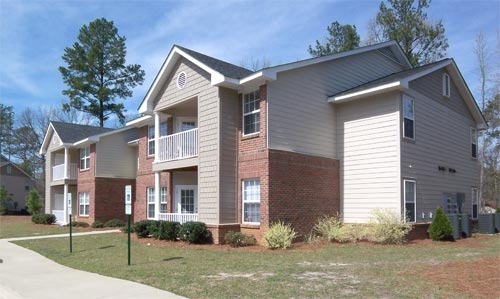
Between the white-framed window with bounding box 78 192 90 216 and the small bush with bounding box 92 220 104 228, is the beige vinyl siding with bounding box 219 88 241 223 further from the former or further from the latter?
the white-framed window with bounding box 78 192 90 216

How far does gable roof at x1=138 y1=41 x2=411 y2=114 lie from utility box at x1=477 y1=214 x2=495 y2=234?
886 cm

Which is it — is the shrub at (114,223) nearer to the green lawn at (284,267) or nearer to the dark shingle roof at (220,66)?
the green lawn at (284,267)

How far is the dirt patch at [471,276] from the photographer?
27.1 feet

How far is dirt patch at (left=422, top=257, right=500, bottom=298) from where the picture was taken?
8.26 metres

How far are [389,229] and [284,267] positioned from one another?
252 inches

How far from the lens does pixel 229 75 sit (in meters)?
17.8

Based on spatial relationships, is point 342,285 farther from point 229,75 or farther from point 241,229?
point 229,75

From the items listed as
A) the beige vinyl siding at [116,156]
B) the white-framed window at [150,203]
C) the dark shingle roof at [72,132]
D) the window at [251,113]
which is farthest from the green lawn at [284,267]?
the dark shingle roof at [72,132]

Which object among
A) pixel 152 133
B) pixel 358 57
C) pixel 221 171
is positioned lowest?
pixel 221 171

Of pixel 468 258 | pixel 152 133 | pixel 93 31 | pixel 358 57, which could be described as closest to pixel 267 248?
pixel 468 258

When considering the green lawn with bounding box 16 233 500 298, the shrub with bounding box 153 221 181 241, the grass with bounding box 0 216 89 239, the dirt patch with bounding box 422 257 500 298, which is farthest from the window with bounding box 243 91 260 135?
the grass with bounding box 0 216 89 239

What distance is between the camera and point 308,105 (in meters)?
18.7

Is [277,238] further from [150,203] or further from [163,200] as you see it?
[150,203]

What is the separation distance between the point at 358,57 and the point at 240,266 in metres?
13.2
